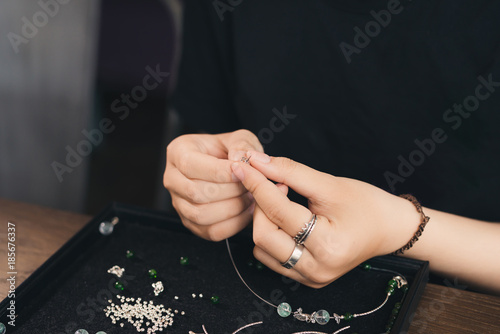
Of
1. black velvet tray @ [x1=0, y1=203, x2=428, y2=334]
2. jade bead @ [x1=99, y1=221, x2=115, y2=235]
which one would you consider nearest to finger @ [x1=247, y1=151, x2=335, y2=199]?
black velvet tray @ [x1=0, y1=203, x2=428, y2=334]

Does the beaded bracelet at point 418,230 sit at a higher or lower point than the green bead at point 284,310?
higher

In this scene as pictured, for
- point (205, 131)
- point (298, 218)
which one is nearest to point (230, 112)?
point (205, 131)

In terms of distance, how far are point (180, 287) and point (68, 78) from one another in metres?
1.21

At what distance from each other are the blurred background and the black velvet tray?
2.17 ft

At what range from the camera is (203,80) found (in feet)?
3.48

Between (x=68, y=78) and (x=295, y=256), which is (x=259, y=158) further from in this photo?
(x=68, y=78)

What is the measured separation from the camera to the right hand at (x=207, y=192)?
0.61 meters

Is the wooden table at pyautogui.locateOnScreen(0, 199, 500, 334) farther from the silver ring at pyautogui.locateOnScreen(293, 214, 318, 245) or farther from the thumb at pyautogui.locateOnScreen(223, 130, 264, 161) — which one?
the thumb at pyautogui.locateOnScreen(223, 130, 264, 161)

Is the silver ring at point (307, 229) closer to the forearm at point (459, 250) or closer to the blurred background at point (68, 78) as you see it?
the forearm at point (459, 250)

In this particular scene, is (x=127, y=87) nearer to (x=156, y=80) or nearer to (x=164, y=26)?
(x=156, y=80)

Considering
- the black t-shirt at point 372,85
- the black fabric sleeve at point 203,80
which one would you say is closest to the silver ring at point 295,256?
the black t-shirt at point 372,85

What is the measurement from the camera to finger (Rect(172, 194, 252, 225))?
61 cm

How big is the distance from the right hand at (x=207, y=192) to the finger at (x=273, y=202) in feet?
0.09

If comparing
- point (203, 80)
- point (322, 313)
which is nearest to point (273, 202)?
point (322, 313)
